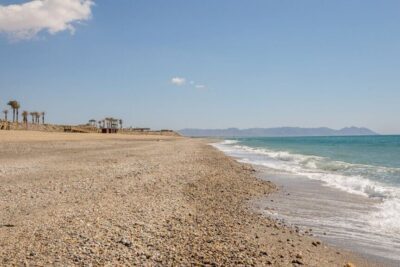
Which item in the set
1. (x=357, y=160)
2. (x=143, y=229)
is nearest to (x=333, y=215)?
(x=143, y=229)

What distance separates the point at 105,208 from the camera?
995 cm

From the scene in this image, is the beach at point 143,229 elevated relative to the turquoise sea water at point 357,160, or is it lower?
elevated

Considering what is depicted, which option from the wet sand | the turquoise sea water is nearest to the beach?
the wet sand

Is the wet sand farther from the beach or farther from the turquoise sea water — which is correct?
the turquoise sea water

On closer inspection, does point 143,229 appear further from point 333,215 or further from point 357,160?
point 357,160

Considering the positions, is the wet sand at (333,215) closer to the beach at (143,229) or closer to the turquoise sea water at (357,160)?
the beach at (143,229)

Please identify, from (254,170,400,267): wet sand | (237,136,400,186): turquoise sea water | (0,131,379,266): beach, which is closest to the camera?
(0,131,379,266): beach

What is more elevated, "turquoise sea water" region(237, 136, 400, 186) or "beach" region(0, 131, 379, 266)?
"beach" region(0, 131, 379, 266)

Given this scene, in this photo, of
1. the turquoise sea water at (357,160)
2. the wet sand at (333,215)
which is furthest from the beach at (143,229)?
the turquoise sea water at (357,160)

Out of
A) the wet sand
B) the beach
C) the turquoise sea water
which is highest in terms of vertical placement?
the beach

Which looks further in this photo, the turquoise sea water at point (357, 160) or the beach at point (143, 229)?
the turquoise sea water at point (357, 160)

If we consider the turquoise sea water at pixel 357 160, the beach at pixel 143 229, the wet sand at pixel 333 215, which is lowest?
the turquoise sea water at pixel 357 160

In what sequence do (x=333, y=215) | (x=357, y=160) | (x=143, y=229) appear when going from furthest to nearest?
(x=357, y=160) < (x=333, y=215) < (x=143, y=229)

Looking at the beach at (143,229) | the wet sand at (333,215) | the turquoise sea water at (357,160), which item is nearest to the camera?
the beach at (143,229)
